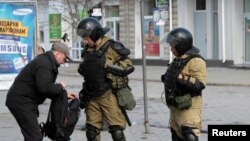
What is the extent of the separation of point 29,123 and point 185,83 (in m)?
1.88

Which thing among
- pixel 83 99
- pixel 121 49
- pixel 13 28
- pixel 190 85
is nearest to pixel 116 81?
pixel 121 49

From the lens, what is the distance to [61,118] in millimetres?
7570

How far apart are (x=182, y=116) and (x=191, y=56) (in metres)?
0.67

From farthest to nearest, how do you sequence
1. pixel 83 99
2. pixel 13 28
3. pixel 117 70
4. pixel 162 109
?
pixel 162 109 → pixel 13 28 → pixel 83 99 → pixel 117 70

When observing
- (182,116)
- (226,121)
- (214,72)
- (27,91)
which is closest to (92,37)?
(27,91)

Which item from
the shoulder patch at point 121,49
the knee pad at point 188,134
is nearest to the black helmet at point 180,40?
the knee pad at point 188,134

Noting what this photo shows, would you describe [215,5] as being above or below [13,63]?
above

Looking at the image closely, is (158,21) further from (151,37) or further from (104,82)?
(104,82)

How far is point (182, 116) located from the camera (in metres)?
7.06

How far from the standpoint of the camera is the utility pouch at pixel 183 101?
692 centimetres

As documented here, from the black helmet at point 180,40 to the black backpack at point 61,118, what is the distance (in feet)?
4.66

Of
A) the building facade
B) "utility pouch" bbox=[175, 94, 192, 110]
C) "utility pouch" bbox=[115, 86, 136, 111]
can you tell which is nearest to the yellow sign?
"utility pouch" bbox=[115, 86, 136, 111]

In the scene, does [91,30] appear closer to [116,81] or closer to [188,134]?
[116,81]

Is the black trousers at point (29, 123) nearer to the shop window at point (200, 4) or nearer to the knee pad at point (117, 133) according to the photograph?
the knee pad at point (117, 133)
